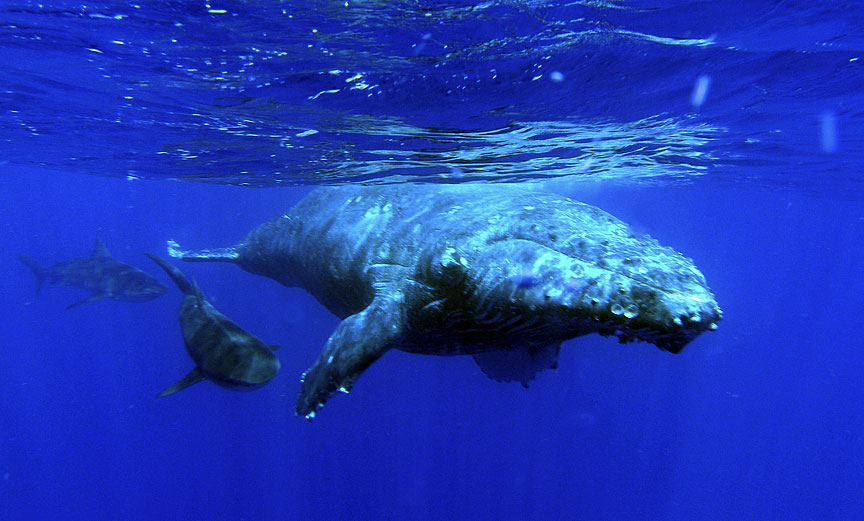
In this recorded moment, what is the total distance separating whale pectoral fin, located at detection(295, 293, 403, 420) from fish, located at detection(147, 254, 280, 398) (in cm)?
175

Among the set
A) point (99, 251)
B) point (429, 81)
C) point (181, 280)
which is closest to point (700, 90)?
point (429, 81)

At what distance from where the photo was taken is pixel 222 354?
7.78 metres

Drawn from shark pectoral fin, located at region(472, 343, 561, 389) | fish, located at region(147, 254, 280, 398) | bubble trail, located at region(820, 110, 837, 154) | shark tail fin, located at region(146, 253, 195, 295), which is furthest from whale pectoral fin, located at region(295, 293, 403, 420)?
bubble trail, located at region(820, 110, 837, 154)

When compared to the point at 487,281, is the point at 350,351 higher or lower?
lower

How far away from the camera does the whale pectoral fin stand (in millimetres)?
5508

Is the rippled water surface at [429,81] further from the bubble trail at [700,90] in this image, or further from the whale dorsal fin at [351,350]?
the whale dorsal fin at [351,350]

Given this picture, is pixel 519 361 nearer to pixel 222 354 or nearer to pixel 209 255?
pixel 222 354

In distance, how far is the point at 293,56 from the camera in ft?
24.8

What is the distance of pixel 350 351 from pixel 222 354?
130 inches

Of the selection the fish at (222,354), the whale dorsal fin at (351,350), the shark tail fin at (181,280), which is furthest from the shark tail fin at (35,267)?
the whale dorsal fin at (351,350)

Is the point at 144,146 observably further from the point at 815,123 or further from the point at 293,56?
the point at 815,123

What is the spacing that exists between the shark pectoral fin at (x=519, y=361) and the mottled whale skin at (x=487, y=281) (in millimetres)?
24

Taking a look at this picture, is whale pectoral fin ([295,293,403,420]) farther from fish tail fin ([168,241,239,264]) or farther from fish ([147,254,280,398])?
→ fish tail fin ([168,241,239,264])

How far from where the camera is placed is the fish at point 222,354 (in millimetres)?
7340
